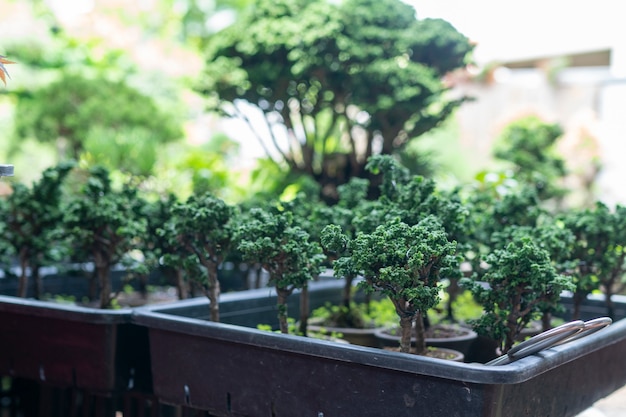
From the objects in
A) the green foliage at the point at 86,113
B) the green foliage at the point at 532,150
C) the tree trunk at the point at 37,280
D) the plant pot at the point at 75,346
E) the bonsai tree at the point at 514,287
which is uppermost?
the green foliage at the point at 86,113

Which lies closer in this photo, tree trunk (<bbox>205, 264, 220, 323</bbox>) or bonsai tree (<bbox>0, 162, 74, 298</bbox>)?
tree trunk (<bbox>205, 264, 220, 323</bbox>)

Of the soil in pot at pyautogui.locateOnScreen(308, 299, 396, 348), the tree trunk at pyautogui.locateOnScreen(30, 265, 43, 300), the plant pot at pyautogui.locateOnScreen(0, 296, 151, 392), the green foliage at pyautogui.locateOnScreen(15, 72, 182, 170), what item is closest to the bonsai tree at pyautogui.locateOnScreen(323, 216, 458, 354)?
the soil in pot at pyautogui.locateOnScreen(308, 299, 396, 348)

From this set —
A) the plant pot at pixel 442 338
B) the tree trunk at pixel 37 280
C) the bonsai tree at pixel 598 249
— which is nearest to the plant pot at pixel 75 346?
the tree trunk at pixel 37 280

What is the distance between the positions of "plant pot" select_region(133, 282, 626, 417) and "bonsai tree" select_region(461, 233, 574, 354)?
0.15 metres

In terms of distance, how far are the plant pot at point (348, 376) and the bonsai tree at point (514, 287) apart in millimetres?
154

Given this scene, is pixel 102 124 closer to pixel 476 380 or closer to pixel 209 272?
pixel 209 272

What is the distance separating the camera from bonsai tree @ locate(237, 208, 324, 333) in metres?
1.84

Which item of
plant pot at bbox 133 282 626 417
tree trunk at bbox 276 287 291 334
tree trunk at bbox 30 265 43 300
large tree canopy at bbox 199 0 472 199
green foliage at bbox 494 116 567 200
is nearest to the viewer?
plant pot at bbox 133 282 626 417

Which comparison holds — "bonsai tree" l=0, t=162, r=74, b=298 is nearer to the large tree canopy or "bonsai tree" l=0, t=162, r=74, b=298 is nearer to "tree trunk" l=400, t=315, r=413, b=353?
the large tree canopy

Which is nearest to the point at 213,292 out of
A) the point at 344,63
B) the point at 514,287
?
the point at 514,287

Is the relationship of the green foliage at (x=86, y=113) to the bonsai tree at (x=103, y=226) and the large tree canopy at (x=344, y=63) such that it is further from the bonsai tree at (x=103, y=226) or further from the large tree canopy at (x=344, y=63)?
the bonsai tree at (x=103, y=226)

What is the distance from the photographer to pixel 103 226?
238 centimetres

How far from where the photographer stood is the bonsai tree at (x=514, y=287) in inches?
69.0

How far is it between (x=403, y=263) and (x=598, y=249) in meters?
1.03
